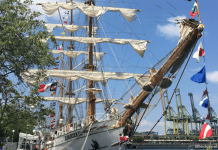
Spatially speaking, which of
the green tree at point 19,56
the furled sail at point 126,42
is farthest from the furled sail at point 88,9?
the green tree at point 19,56

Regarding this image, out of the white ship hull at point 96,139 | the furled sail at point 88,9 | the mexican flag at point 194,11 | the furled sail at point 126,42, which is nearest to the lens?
the mexican flag at point 194,11

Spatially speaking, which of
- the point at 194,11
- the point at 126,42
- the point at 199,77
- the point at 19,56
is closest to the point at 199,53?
the point at 199,77

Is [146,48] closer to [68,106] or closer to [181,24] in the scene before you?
[181,24]

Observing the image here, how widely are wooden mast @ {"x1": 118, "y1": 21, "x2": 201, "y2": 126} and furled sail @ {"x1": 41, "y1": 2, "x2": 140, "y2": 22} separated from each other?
14.0 meters

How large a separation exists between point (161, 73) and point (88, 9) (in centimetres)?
1546

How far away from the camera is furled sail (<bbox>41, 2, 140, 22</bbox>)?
1073 inches

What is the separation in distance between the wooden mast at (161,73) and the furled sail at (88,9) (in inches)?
551

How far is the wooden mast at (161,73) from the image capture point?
13461mm

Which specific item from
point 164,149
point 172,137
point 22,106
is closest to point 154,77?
point 22,106

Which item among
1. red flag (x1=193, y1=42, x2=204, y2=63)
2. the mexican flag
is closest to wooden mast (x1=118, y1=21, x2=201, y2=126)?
the mexican flag

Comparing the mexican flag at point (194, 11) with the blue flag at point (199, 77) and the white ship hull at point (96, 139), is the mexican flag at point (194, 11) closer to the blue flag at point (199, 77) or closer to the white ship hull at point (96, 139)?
the blue flag at point (199, 77)

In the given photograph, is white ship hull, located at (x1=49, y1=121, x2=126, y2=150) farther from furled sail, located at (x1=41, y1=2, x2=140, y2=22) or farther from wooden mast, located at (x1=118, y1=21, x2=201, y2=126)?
furled sail, located at (x1=41, y1=2, x2=140, y2=22)

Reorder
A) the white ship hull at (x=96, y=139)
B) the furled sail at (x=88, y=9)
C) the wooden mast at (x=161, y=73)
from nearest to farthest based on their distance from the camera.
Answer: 1. the wooden mast at (x=161, y=73)
2. the white ship hull at (x=96, y=139)
3. the furled sail at (x=88, y=9)

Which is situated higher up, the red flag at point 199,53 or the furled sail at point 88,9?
the furled sail at point 88,9
